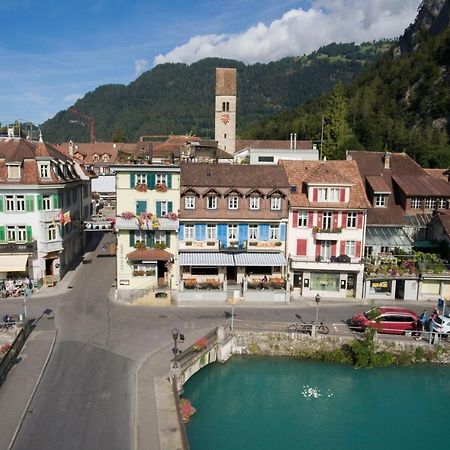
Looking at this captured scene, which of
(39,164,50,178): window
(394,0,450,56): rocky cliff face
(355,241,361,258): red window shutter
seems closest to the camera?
(355,241,361,258): red window shutter

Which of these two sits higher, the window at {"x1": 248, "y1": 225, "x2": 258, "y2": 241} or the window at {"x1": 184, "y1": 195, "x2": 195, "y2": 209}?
the window at {"x1": 184, "y1": 195, "x2": 195, "y2": 209}

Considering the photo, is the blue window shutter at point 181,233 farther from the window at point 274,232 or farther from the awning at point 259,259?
the window at point 274,232

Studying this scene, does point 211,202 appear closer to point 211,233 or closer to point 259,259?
point 211,233

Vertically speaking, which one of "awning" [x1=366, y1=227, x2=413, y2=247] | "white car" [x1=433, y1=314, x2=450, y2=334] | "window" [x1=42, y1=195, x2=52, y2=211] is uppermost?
"window" [x1=42, y1=195, x2=52, y2=211]

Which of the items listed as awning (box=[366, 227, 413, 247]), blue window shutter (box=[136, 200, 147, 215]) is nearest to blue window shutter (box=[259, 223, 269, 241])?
awning (box=[366, 227, 413, 247])

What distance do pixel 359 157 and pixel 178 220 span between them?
982 inches

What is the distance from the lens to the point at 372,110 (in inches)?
4938

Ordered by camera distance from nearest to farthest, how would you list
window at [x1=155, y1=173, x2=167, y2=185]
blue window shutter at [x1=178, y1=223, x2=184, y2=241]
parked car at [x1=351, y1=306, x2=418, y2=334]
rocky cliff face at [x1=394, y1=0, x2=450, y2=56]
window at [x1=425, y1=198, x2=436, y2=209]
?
parked car at [x1=351, y1=306, x2=418, y2=334] → window at [x1=155, y1=173, x2=167, y2=185] → blue window shutter at [x1=178, y1=223, x2=184, y2=241] → window at [x1=425, y1=198, x2=436, y2=209] → rocky cliff face at [x1=394, y1=0, x2=450, y2=56]

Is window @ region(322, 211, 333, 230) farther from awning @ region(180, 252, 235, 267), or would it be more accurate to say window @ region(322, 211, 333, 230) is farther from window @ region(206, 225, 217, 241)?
window @ region(206, 225, 217, 241)

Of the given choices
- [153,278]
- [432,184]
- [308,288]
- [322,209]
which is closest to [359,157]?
[432,184]

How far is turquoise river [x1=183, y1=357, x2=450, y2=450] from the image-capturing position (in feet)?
88.5

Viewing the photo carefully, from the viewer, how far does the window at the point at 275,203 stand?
42875 millimetres

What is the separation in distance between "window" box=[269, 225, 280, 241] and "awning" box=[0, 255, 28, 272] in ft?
70.8

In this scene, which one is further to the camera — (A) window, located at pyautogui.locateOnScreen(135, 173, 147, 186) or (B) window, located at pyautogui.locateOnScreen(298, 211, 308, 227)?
(B) window, located at pyautogui.locateOnScreen(298, 211, 308, 227)
